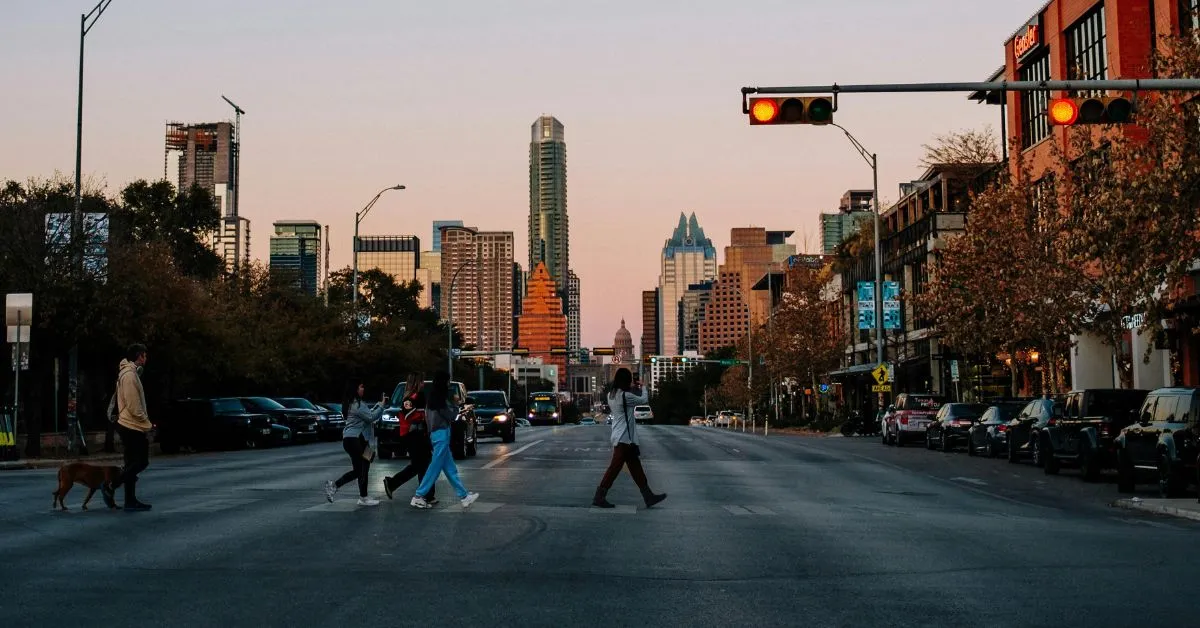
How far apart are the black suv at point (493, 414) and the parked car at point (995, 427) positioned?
14.4m

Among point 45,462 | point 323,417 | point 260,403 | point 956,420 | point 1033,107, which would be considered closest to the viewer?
point 45,462

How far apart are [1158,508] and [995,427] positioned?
15.7m

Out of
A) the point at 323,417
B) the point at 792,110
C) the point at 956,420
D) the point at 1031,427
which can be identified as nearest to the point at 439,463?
the point at 792,110

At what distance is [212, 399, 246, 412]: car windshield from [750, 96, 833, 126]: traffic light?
83.2 ft

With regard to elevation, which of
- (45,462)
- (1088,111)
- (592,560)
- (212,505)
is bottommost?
(592,560)

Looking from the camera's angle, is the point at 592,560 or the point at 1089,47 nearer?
the point at 592,560

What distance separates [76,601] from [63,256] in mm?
27461

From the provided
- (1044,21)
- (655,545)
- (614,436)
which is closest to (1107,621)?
(655,545)

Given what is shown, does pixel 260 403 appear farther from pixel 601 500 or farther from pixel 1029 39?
pixel 1029 39

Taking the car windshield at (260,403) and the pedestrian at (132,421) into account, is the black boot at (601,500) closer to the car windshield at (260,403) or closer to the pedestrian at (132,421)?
the pedestrian at (132,421)

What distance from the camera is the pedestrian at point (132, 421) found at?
15.1m

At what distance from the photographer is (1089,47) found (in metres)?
44.6

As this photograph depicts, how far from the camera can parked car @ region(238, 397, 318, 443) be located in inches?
1651

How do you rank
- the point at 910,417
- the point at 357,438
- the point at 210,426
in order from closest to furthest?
the point at 357,438
the point at 210,426
the point at 910,417
